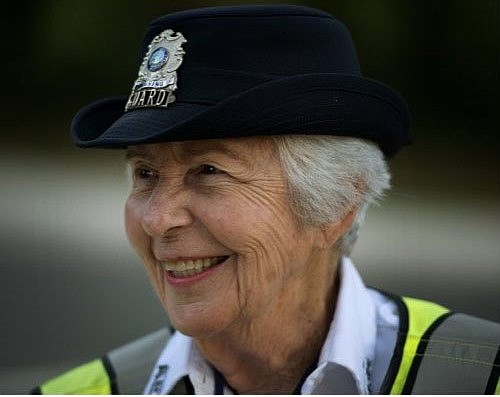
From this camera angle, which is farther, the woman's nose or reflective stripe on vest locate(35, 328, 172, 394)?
reflective stripe on vest locate(35, 328, 172, 394)

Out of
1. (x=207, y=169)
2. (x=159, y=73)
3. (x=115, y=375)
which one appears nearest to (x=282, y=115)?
(x=207, y=169)

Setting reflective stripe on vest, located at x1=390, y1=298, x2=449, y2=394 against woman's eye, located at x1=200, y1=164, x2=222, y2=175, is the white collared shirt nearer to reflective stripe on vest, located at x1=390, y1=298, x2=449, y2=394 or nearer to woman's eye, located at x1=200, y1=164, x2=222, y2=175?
reflective stripe on vest, located at x1=390, y1=298, x2=449, y2=394

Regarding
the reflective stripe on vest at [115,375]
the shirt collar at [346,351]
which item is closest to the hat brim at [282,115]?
the shirt collar at [346,351]

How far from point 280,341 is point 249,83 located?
649mm

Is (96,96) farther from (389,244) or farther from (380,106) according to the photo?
(380,106)

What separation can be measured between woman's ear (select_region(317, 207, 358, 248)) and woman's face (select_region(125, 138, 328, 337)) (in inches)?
1.3

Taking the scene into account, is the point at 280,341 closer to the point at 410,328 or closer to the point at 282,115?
the point at 410,328

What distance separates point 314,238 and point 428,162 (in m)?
1.35

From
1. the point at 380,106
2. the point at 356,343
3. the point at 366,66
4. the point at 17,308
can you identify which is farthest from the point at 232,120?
the point at 17,308

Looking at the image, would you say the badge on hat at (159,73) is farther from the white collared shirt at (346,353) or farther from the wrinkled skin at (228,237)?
the white collared shirt at (346,353)

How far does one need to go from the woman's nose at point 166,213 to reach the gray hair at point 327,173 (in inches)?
9.6

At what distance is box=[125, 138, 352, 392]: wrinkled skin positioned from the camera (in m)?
2.00

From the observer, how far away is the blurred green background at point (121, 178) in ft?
10.5

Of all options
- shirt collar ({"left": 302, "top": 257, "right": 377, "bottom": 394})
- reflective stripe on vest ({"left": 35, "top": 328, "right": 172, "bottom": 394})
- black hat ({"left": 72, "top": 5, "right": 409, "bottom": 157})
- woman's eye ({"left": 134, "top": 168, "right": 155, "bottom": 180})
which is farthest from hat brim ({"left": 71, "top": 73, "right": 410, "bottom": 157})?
reflective stripe on vest ({"left": 35, "top": 328, "right": 172, "bottom": 394})
